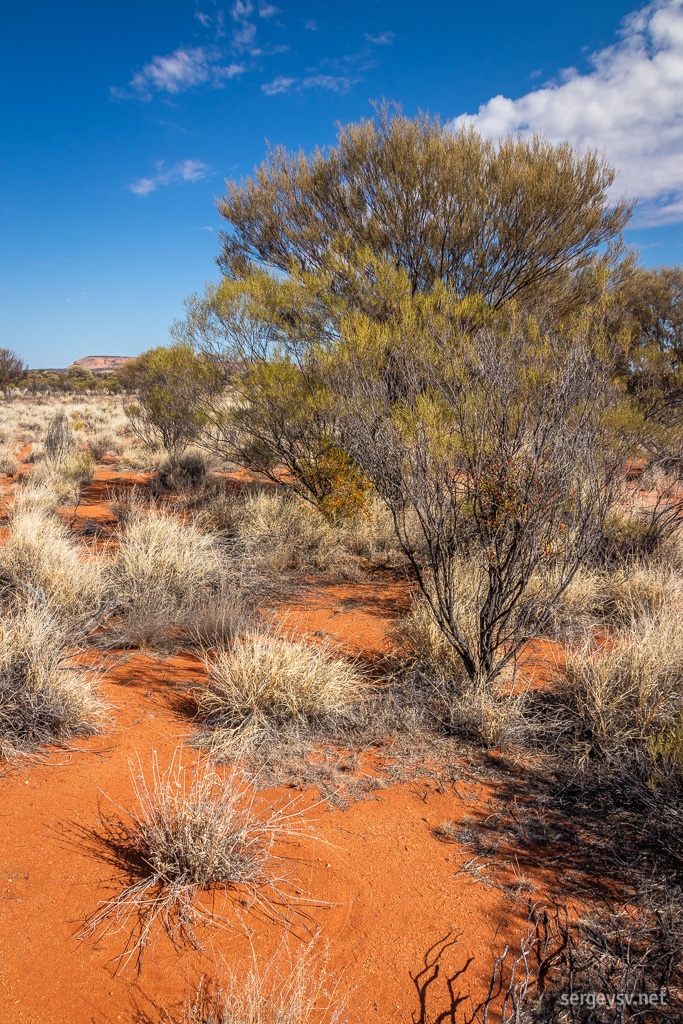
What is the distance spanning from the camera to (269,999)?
183 centimetres

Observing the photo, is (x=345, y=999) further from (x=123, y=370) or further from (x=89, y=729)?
(x=123, y=370)

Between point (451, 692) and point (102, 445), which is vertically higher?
point (102, 445)

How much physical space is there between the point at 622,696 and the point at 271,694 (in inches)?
88.8

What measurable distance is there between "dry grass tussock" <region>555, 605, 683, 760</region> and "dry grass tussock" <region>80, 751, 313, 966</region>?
6.45 feet

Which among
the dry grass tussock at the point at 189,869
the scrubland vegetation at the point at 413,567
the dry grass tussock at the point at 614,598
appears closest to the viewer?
the dry grass tussock at the point at 189,869

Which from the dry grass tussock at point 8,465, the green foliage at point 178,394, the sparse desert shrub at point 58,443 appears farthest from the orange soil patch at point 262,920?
the sparse desert shrub at point 58,443

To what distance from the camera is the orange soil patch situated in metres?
1.87

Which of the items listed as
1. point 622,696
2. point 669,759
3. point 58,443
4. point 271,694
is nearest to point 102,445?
point 58,443

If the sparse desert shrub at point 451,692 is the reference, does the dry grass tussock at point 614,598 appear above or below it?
above

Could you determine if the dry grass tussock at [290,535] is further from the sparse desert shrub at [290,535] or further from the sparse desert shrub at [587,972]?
the sparse desert shrub at [587,972]

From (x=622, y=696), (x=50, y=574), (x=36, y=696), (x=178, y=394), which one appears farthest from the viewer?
(x=178, y=394)

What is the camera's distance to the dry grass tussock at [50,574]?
15.6ft

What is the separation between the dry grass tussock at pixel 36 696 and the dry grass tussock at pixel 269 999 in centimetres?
181

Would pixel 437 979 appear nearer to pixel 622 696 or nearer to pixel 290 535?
pixel 622 696
